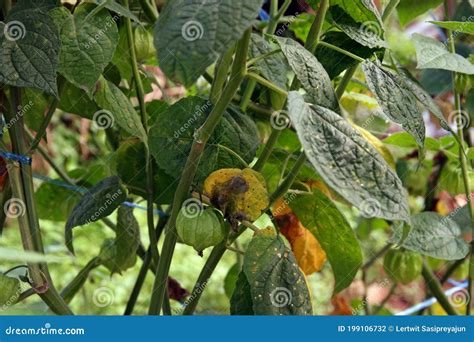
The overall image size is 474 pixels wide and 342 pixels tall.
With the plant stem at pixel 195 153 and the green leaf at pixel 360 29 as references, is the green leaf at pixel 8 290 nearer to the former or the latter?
the plant stem at pixel 195 153

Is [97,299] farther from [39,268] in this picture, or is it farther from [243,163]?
[243,163]

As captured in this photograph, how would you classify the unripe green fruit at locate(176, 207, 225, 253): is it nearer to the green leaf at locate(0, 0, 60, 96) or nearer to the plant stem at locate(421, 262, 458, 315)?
the green leaf at locate(0, 0, 60, 96)

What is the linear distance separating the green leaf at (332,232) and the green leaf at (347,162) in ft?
0.79

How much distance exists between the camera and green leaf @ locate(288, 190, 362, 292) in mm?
694

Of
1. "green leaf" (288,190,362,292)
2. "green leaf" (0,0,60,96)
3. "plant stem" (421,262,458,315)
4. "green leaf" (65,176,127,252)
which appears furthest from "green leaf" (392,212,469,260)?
"green leaf" (0,0,60,96)

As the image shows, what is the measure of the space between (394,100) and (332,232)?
0.65ft

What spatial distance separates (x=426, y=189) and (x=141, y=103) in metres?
0.59

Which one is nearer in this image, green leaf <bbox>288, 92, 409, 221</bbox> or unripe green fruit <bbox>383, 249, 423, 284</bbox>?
green leaf <bbox>288, 92, 409, 221</bbox>

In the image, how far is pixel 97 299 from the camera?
0.90 metres

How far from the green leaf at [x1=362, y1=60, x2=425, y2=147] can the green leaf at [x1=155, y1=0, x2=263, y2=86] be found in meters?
0.16

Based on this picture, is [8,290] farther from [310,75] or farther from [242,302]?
[310,75]

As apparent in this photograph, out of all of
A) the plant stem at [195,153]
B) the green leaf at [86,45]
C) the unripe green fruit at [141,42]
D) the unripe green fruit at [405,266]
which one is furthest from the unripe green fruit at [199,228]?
the unripe green fruit at [405,266]

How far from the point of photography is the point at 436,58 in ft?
2.09

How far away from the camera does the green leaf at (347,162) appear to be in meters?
0.41
